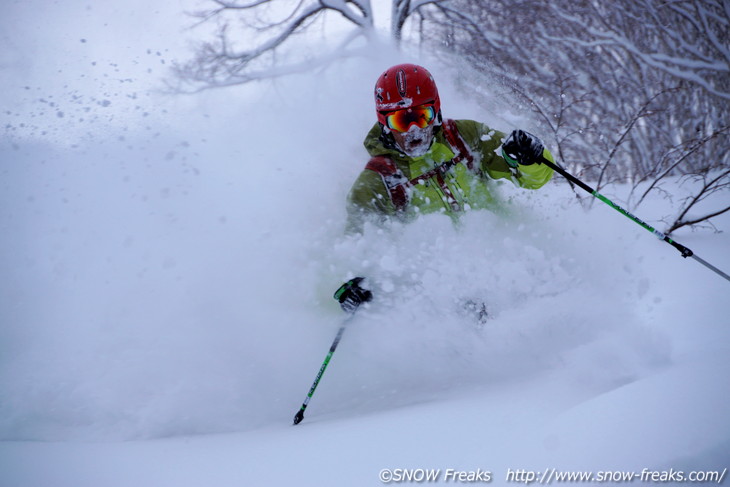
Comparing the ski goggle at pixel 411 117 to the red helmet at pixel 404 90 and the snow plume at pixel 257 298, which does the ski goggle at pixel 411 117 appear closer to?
the red helmet at pixel 404 90

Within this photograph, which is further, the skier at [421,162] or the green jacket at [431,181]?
the green jacket at [431,181]

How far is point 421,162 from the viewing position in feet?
9.22

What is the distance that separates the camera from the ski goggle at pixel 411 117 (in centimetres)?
263

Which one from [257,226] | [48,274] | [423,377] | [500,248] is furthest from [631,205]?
[48,274]

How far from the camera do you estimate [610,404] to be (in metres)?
1.52

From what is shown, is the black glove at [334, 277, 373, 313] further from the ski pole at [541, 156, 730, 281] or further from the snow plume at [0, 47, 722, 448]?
the ski pole at [541, 156, 730, 281]

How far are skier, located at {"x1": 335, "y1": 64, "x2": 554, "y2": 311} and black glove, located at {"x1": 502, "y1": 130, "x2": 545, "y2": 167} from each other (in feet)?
0.27

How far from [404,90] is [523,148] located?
0.85 metres

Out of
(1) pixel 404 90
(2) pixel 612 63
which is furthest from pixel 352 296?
(2) pixel 612 63

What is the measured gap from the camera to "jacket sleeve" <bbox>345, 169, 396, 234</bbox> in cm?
280

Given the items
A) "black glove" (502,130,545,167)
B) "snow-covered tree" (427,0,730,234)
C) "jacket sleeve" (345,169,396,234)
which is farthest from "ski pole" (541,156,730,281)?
"snow-covered tree" (427,0,730,234)

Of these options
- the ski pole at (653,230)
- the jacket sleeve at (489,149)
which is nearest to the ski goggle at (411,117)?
the jacket sleeve at (489,149)

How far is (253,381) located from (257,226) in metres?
1.38

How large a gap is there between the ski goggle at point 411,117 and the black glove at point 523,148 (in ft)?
1.74
